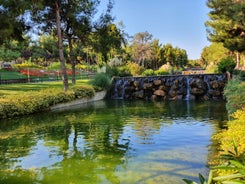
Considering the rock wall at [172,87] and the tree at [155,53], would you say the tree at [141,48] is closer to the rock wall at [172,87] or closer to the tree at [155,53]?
the tree at [155,53]

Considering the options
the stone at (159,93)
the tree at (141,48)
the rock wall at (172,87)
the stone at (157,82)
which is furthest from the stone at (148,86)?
the tree at (141,48)

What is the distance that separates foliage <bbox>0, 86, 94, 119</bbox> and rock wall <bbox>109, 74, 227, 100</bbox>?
6208 mm

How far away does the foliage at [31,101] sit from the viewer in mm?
14217

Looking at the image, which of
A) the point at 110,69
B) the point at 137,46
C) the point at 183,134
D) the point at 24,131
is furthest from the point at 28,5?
the point at 137,46

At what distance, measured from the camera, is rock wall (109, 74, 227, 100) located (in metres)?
22.4

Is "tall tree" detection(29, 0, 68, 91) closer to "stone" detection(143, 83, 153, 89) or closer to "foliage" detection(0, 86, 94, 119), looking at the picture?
"foliage" detection(0, 86, 94, 119)

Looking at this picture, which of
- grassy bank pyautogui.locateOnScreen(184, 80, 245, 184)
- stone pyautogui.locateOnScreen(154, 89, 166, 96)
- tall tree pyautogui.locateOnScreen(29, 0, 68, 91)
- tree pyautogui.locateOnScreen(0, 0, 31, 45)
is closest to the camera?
grassy bank pyautogui.locateOnScreen(184, 80, 245, 184)

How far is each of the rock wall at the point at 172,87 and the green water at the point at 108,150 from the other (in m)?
10.1

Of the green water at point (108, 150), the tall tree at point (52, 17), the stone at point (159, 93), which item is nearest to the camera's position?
the green water at point (108, 150)

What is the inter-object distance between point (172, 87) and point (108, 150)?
16887 mm

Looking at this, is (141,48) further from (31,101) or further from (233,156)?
(233,156)

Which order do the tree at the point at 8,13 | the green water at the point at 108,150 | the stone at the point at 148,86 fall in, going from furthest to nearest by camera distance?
1. the stone at the point at 148,86
2. the tree at the point at 8,13
3. the green water at the point at 108,150

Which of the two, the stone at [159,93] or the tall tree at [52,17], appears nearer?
the tall tree at [52,17]

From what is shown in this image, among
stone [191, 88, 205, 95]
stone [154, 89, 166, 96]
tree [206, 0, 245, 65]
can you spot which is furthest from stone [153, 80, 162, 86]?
tree [206, 0, 245, 65]
